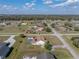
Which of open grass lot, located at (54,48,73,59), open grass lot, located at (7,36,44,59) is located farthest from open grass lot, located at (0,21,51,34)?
open grass lot, located at (54,48,73,59)

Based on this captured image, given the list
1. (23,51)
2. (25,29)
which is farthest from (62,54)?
(25,29)

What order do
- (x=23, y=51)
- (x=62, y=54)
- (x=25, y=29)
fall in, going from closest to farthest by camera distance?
(x=62, y=54)
(x=23, y=51)
(x=25, y=29)

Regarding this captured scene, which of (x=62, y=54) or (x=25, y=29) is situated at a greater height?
(x=62, y=54)

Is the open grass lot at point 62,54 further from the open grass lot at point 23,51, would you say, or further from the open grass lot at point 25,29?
the open grass lot at point 25,29

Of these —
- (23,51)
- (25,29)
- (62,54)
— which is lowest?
(25,29)

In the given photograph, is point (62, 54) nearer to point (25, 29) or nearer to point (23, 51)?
point (23, 51)

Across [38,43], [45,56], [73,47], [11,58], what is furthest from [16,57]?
[73,47]

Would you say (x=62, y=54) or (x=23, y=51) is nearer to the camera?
(x=62, y=54)

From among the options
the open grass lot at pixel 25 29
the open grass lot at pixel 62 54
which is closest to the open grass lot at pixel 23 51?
the open grass lot at pixel 62 54

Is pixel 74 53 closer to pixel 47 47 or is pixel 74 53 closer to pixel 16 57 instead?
pixel 47 47
